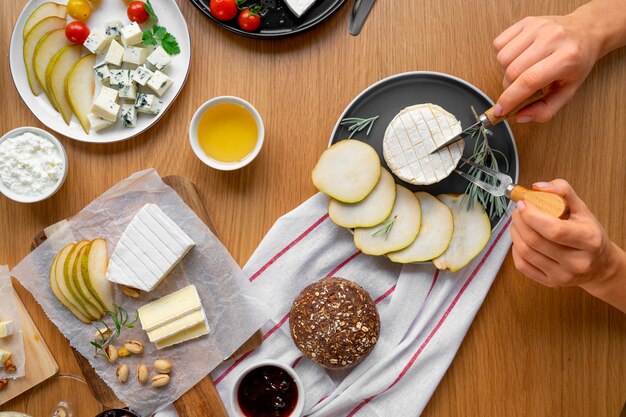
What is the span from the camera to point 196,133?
5.52 feet

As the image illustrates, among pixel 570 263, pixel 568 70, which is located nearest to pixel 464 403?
pixel 570 263

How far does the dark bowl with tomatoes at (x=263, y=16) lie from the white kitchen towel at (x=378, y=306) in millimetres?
483

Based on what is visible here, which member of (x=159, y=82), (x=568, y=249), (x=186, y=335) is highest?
(x=159, y=82)

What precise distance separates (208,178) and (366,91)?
520 mm

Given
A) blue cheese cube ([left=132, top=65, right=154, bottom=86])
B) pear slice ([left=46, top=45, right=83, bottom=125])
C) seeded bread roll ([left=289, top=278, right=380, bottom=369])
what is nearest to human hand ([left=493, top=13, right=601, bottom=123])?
seeded bread roll ([left=289, top=278, right=380, bottom=369])

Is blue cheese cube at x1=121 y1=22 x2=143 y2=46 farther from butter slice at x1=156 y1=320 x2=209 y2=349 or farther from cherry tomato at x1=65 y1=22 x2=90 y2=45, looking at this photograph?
butter slice at x1=156 y1=320 x2=209 y2=349

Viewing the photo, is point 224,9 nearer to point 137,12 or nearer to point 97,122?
point 137,12

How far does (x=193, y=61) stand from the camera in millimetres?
1754

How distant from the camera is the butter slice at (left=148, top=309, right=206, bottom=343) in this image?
5.56 feet

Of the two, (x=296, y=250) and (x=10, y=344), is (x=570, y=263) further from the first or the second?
(x=10, y=344)

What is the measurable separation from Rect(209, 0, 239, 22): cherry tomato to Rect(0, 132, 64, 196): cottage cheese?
0.59m

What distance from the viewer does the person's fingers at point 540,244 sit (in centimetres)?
142

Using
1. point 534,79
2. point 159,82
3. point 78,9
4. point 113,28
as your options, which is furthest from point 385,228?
point 78,9

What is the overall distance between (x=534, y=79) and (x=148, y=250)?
1.11 meters
